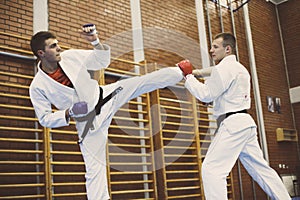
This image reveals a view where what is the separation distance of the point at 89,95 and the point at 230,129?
48.3 inches

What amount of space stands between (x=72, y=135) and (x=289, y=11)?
7001mm

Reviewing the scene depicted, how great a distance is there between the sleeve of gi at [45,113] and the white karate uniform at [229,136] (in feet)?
3.64

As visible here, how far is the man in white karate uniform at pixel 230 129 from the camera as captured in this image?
303 cm

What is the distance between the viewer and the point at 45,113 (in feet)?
10.2

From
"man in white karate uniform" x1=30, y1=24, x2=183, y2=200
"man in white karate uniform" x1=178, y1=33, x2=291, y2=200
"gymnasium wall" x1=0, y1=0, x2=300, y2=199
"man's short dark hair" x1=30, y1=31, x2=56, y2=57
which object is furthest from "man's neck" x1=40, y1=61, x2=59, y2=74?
"gymnasium wall" x1=0, y1=0, x2=300, y2=199

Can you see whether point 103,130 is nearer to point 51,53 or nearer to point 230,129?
point 51,53

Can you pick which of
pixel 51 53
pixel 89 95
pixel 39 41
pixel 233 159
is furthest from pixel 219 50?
A: pixel 39 41

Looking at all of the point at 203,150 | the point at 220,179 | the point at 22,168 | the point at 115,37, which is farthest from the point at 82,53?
the point at 203,150

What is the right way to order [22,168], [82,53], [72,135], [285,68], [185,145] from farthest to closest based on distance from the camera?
[285,68] < [185,145] < [72,135] < [22,168] < [82,53]

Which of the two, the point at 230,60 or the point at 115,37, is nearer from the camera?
the point at 230,60

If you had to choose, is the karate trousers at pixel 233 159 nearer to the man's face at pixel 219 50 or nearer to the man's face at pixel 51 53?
the man's face at pixel 219 50

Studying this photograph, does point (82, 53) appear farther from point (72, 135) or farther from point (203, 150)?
point (203, 150)

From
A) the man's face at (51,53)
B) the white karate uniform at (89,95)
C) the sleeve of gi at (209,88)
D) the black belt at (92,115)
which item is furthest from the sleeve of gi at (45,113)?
the sleeve of gi at (209,88)

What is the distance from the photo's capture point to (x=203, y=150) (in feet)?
22.1
